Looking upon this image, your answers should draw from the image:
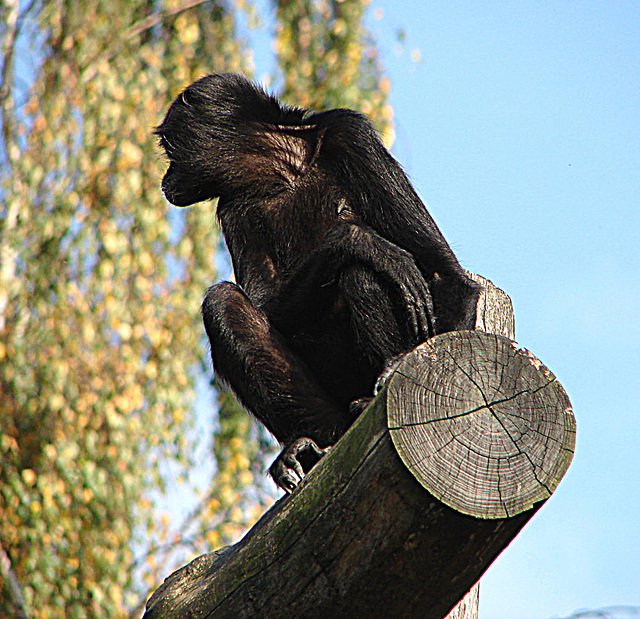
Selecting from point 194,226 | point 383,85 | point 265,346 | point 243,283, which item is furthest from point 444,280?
point 383,85

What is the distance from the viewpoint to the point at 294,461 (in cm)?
292

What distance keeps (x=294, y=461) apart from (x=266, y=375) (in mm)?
439

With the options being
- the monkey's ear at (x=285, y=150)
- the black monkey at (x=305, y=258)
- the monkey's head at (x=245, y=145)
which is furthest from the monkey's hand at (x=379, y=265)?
the monkey's ear at (x=285, y=150)

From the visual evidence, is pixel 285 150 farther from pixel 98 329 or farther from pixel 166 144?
pixel 98 329

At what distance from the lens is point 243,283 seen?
368 centimetres

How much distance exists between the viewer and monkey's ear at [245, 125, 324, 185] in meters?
3.58

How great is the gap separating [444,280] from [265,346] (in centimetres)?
72

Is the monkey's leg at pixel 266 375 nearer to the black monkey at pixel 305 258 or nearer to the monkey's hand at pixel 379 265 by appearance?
the black monkey at pixel 305 258

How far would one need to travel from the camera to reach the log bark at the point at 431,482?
199 cm

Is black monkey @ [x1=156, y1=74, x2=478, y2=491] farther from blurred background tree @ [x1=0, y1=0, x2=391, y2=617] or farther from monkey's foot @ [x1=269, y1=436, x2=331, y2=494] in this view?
blurred background tree @ [x1=0, y1=0, x2=391, y2=617]

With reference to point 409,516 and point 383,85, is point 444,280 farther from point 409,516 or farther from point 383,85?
point 383,85

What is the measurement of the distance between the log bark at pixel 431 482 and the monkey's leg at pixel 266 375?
978 mm

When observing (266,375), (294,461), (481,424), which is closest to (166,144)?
Result: (266,375)

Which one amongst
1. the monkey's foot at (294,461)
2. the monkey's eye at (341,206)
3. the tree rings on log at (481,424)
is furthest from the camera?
the monkey's eye at (341,206)
